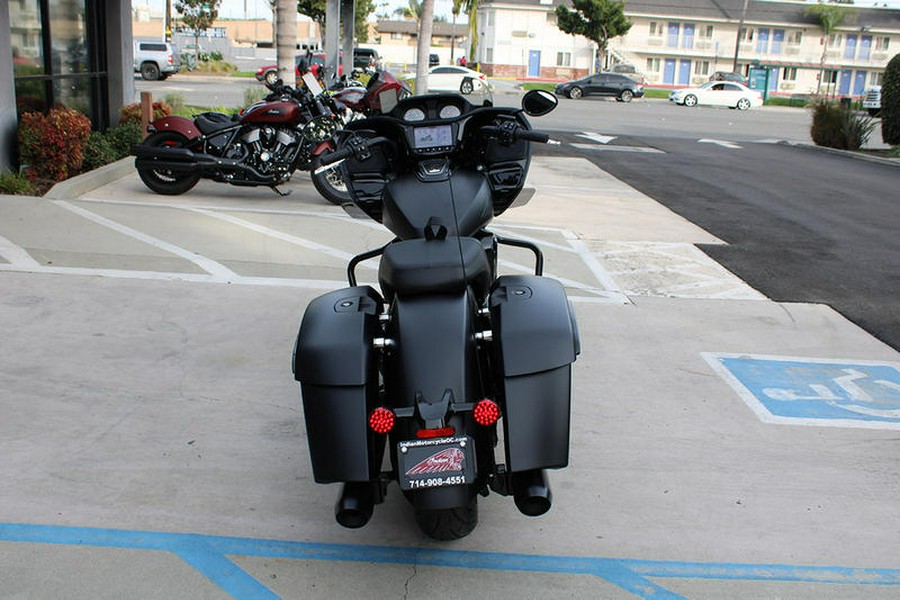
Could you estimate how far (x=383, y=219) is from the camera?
4223 mm

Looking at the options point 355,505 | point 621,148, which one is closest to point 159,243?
point 355,505

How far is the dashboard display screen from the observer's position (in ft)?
13.5

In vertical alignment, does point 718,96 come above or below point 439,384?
above

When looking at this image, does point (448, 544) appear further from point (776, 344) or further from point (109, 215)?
point (109, 215)

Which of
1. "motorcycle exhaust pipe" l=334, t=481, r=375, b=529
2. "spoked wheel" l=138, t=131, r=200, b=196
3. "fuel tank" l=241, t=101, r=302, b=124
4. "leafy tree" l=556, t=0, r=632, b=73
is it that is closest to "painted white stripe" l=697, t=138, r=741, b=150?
"fuel tank" l=241, t=101, r=302, b=124

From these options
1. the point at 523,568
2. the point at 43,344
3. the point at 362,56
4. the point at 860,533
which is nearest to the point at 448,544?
the point at 523,568

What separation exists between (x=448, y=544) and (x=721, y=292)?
4.76 meters

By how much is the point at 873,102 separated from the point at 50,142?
20.9 meters

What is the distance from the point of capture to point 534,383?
3254mm

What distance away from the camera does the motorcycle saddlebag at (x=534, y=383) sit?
10.6 feet

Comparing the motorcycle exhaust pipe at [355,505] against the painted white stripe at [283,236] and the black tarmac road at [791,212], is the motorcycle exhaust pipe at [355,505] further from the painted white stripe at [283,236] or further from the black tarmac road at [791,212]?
the painted white stripe at [283,236]

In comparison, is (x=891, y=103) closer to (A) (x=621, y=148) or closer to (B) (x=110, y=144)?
(A) (x=621, y=148)

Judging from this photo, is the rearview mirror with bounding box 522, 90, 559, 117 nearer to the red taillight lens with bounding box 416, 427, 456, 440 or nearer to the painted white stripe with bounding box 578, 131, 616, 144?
the red taillight lens with bounding box 416, 427, 456, 440

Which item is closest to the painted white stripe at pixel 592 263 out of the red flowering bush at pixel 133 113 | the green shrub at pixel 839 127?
the red flowering bush at pixel 133 113
